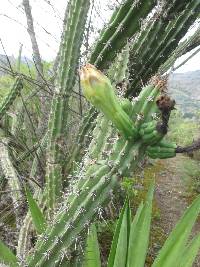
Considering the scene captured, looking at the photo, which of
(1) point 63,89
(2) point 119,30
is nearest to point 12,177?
(1) point 63,89

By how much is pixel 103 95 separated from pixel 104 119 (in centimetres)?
43

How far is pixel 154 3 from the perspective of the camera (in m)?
1.93

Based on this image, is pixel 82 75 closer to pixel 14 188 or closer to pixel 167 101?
pixel 167 101

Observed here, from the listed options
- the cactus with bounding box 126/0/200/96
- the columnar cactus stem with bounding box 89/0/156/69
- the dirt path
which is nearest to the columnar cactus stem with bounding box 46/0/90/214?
the columnar cactus stem with bounding box 89/0/156/69

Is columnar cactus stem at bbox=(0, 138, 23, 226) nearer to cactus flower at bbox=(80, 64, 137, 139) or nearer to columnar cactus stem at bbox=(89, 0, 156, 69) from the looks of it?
columnar cactus stem at bbox=(89, 0, 156, 69)

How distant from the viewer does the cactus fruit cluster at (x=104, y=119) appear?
1.40 metres

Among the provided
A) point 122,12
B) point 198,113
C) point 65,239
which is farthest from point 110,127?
point 198,113

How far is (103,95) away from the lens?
1.29 m

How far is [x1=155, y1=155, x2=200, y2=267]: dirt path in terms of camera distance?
22.2 feet

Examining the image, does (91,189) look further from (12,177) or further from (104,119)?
(12,177)

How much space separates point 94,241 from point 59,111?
0.67 m

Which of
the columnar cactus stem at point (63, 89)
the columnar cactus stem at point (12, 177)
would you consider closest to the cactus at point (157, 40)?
the columnar cactus stem at point (63, 89)

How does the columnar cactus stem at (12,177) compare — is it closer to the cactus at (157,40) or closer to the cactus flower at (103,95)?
the cactus at (157,40)

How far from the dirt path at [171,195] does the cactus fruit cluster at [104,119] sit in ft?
11.3
